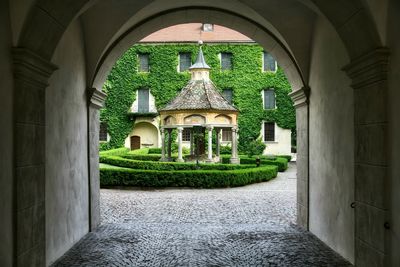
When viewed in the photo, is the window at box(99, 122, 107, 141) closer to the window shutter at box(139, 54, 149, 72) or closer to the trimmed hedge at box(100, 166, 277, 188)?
the window shutter at box(139, 54, 149, 72)

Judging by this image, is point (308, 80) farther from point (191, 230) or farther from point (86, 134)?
point (86, 134)

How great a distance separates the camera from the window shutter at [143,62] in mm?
32125

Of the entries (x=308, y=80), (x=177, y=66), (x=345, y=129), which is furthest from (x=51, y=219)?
(x=177, y=66)

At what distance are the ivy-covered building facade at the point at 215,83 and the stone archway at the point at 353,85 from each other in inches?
1052

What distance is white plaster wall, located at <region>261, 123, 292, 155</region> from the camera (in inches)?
1252

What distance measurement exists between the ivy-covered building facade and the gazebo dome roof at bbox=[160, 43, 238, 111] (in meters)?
7.30

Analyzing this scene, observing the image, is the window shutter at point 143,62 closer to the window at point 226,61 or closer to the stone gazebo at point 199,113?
the window at point 226,61

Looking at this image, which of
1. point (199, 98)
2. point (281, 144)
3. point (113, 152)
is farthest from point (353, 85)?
point (281, 144)

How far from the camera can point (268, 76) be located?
32.0 metres

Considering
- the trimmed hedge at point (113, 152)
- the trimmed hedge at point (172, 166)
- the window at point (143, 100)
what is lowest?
the trimmed hedge at point (172, 166)
